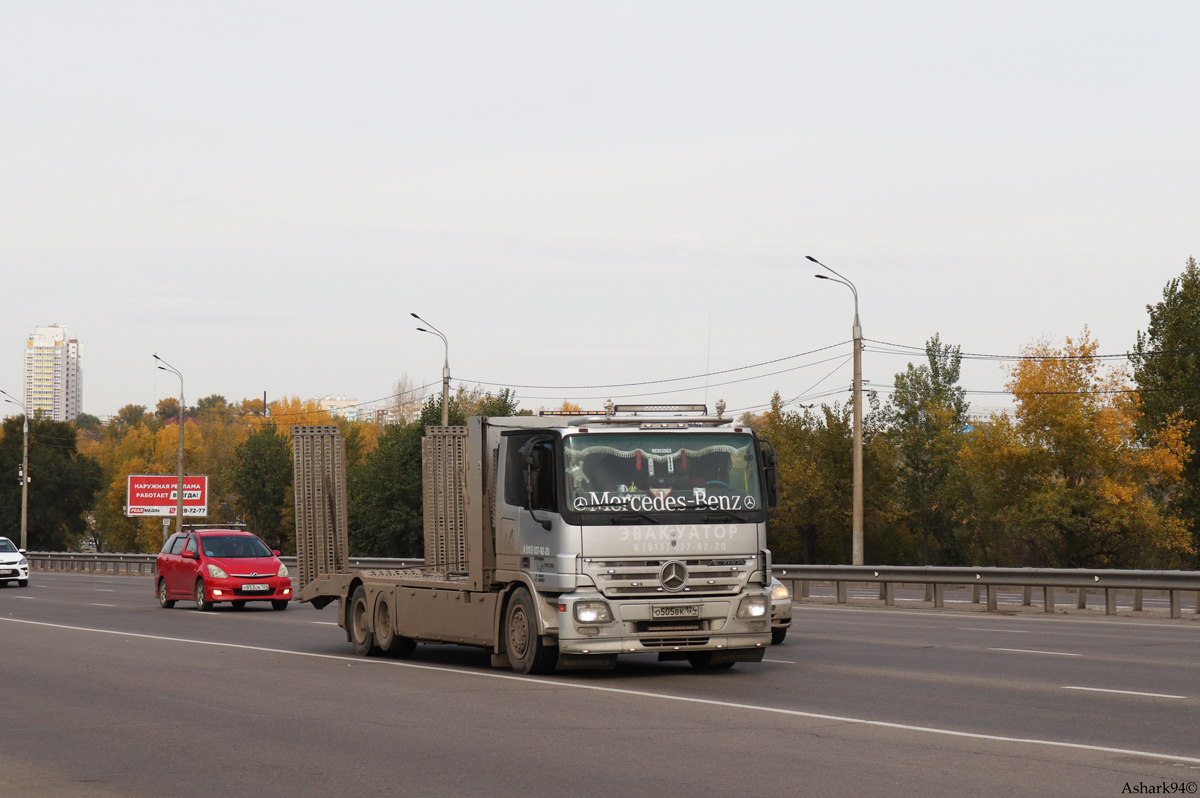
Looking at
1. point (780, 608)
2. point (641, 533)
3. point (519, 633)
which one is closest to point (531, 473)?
point (641, 533)

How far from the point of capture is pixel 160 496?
7094 centimetres

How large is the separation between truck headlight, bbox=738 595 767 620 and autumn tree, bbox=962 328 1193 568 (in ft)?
169

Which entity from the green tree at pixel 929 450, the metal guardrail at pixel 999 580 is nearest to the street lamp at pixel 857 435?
the metal guardrail at pixel 999 580

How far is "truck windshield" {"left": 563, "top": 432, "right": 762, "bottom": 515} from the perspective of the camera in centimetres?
1338

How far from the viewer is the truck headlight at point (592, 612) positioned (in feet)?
43.1

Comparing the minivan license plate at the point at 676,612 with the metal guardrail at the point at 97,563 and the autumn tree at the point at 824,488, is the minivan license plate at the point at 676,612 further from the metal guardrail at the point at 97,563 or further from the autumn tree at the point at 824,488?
the autumn tree at the point at 824,488

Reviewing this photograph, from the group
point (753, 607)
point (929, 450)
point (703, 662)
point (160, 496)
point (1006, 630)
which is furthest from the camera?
point (929, 450)

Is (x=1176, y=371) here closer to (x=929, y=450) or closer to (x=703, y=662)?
(x=929, y=450)

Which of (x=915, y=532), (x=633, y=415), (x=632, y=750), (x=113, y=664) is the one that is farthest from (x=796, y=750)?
(x=915, y=532)

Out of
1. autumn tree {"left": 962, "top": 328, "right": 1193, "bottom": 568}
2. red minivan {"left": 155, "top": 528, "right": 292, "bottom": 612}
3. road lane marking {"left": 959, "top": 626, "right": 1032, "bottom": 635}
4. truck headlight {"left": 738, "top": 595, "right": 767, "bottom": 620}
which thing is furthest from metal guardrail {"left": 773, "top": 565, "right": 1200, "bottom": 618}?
autumn tree {"left": 962, "top": 328, "right": 1193, "bottom": 568}

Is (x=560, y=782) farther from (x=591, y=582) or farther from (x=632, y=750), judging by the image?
(x=591, y=582)

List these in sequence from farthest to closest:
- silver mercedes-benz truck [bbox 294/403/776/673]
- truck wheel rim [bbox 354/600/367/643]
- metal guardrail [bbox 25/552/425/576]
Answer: metal guardrail [bbox 25/552/425/576]
truck wheel rim [bbox 354/600/367/643]
silver mercedes-benz truck [bbox 294/403/776/673]

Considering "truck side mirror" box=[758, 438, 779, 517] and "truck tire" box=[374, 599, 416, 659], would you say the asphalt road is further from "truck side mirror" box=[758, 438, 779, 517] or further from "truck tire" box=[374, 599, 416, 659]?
"truck side mirror" box=[758, 438, 779, 517]

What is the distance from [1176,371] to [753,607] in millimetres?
55773
